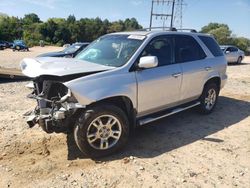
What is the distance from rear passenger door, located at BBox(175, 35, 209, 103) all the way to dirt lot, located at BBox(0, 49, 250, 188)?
2.35 feet

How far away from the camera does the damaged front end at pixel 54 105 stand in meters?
3.93

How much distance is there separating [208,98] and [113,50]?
2.76m

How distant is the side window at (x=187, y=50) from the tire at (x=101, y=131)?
1.84 metres

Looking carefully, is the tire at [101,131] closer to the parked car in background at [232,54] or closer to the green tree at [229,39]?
the parked car in background at [232,54]

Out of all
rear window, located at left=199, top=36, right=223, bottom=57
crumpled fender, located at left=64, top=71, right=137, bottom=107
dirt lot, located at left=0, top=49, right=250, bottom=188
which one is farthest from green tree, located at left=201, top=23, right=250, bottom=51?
crumpled fender, located at left=64, top=71, right=137, bottom=107

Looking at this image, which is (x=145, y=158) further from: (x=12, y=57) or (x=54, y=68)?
(x=12, y=57)

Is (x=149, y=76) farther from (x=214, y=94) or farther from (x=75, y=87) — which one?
(x=214, y=94)

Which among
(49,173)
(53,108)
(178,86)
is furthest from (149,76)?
(49,173)

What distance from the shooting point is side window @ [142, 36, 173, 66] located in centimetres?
491

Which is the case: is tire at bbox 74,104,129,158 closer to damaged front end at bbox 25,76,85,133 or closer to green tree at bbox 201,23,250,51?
damaged front end at bbox 25,76,85,133

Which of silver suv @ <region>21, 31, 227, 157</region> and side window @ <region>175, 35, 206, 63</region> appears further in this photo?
side window @ <region>175, 35, 206, 63</region>

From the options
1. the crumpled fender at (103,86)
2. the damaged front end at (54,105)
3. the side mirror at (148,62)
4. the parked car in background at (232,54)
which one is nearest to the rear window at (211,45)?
the side mirror at (148,62)

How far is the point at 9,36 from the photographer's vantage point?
72500 millimetres

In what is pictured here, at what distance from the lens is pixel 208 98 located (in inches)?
257
